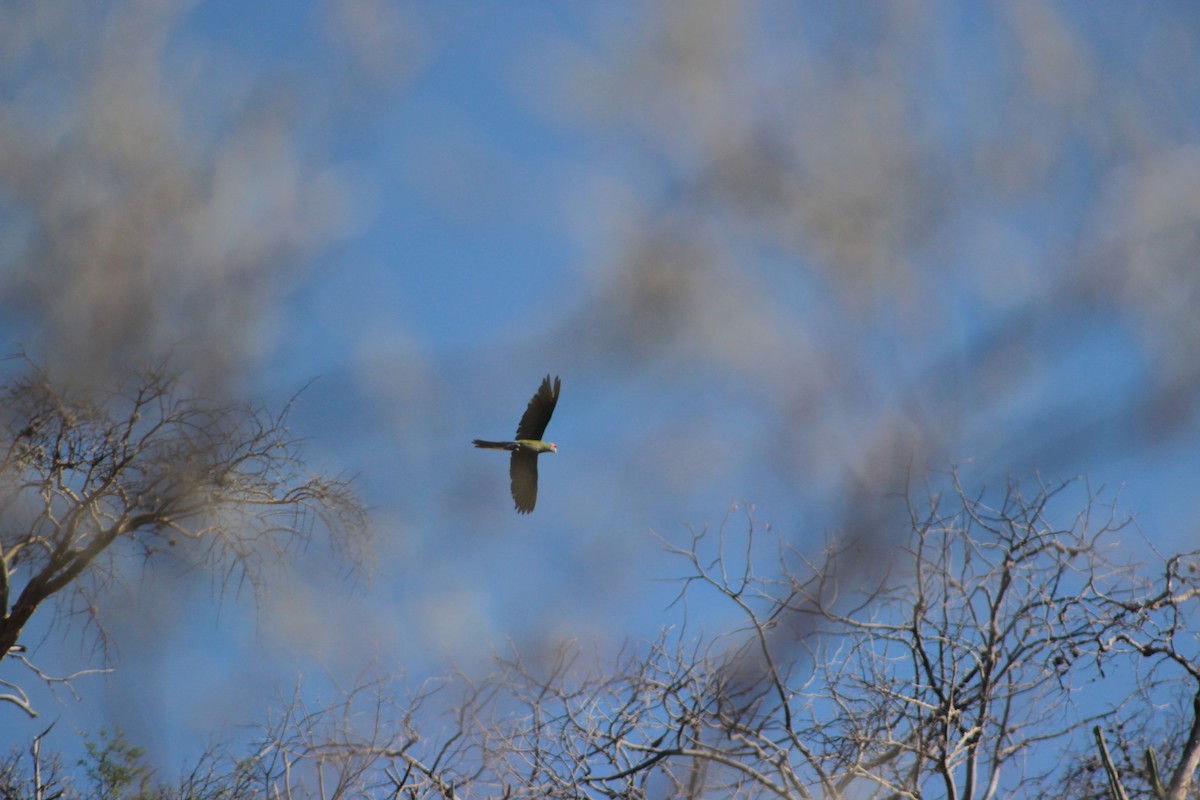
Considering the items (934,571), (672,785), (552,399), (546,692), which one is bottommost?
(672,785)

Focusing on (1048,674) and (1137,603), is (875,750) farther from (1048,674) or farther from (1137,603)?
(1137,603)

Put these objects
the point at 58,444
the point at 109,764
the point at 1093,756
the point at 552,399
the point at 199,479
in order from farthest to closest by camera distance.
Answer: the point at 109,764 → the point at 552,399 → the point at 1093,756 → the point at 58,444 → the point at 199,479

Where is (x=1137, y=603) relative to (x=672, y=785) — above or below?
above

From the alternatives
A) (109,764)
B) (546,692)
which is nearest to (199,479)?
(546,692)

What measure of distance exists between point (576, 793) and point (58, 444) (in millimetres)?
3529

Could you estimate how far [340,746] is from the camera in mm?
6094

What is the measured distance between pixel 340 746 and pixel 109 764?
20.9ft

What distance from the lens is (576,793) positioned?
651cm

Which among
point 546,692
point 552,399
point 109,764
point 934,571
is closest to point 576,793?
point 546,692

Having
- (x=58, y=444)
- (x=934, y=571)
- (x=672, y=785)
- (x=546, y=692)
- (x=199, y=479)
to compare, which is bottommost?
(x=199, y=479)

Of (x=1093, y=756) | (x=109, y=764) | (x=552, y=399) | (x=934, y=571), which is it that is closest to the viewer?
(x=934, y=571)

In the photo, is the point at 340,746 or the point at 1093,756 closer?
the point at 340,746

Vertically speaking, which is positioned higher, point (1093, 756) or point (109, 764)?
point (109, 764)

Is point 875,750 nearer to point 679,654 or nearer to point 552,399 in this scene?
point 679,654
